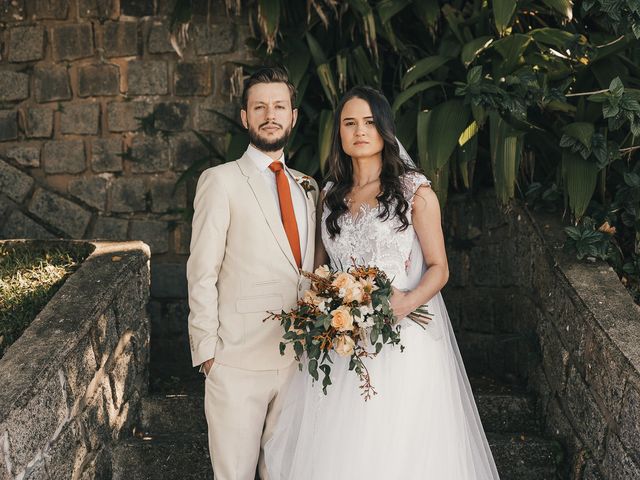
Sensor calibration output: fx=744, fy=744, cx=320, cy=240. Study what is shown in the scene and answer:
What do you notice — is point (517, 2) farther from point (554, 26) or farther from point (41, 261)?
point (41, 261)

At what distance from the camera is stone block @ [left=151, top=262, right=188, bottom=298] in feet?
16.6

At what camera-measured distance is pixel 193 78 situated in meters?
4.99

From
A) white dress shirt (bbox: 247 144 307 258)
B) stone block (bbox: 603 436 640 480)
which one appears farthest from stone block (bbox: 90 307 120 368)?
stone block (bbox: 603 436 640 480)

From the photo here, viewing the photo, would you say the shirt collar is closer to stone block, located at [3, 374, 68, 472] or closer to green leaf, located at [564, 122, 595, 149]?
stone block, located at [3, 374, 68, 472]

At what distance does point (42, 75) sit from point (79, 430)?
286 cm

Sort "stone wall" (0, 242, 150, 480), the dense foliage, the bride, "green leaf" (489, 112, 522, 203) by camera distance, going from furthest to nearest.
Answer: "green leaf" (489, 112, 522, 203) < the dense foliage < the bride < "stone wall" (0, 242, 150, 480)

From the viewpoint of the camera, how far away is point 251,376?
2932 mm

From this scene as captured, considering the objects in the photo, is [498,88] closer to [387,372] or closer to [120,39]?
[387,372]

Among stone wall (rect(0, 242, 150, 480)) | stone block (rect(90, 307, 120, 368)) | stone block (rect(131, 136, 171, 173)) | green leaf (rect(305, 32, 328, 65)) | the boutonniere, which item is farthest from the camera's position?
stone block (rect(131, 136, 171, 173))

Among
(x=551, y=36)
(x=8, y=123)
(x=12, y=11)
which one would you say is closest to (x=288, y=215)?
(x=551, y=36)

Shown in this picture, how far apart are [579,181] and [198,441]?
2.21 metres

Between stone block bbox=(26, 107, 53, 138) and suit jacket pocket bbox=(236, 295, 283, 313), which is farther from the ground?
stone block bbox=(26, 107, 53, 138)

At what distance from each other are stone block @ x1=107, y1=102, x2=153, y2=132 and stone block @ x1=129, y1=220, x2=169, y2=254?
0.65 metres

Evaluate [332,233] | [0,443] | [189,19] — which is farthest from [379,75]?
[0,443]
